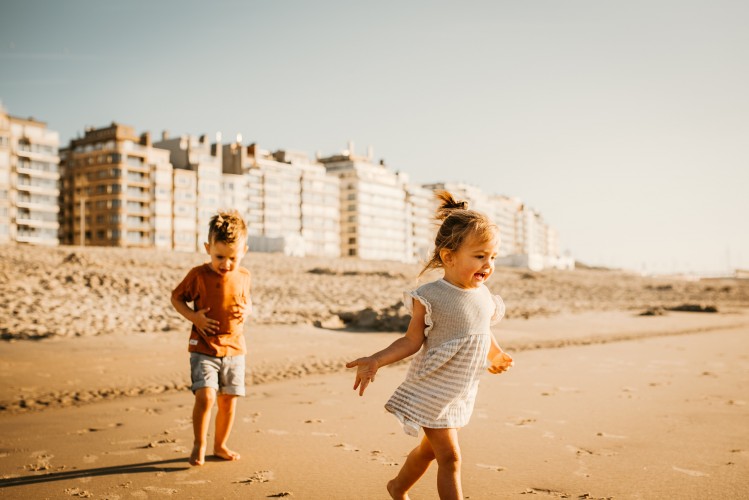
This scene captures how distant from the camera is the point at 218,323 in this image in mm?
4488

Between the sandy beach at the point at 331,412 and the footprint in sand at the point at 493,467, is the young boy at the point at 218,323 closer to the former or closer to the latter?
the sandy beach at the point at 331,412

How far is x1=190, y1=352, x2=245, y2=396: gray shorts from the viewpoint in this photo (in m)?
4.43

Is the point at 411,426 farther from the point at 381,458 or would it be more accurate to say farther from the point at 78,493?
the point at 78,493

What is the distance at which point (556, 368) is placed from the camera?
8828 millimetres

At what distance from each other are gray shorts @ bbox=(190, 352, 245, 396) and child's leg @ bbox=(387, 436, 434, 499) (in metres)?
1.48

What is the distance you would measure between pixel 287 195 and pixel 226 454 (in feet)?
332

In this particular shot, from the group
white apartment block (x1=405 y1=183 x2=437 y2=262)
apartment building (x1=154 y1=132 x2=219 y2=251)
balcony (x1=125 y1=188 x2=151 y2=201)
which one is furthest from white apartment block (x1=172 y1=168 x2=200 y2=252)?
white apartment block (x1=405 y1=183 x2=437 y2=262)

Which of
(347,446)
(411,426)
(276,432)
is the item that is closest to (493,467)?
(347,446)

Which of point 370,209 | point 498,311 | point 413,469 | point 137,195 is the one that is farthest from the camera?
point 370,209

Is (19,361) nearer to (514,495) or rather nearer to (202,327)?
(202,327)

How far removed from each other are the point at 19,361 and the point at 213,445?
4.77 metres

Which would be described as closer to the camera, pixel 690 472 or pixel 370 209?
pixel 690 472

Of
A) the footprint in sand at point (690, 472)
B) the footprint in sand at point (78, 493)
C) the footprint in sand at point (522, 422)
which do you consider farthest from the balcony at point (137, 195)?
the footprint in sand at point (690, 472)

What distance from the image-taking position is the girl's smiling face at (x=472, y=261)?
3.29 m
